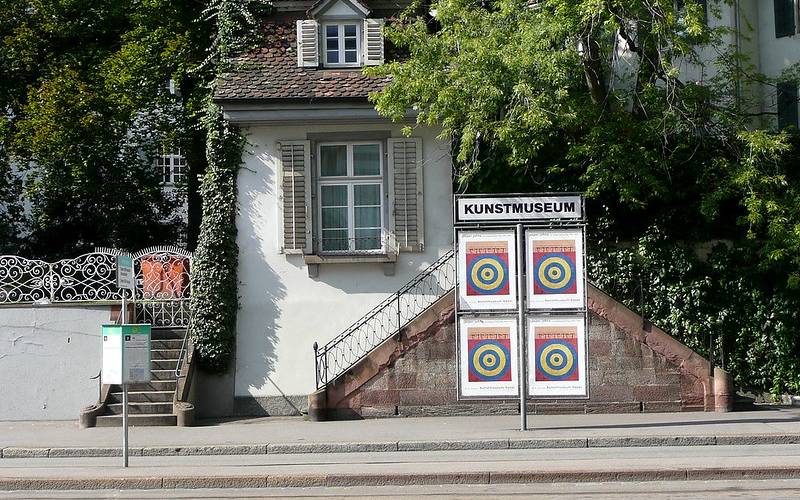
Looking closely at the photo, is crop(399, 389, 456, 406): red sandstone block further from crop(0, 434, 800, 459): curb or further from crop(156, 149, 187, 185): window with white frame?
crop(156, 149, 187, 185): window with white frame

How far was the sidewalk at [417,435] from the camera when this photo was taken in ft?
51.9

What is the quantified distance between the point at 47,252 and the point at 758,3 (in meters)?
18.4

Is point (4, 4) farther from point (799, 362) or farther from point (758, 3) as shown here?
point (799, 362)

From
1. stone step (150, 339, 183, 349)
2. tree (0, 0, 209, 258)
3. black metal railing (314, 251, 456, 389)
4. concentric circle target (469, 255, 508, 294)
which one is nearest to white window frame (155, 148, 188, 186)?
tree (0, 0, 209, 258)

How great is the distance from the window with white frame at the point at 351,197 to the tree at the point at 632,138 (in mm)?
1664

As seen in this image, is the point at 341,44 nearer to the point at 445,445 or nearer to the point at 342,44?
the point at 342,44

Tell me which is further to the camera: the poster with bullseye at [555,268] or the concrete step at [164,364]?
the concrete step at [164,364]

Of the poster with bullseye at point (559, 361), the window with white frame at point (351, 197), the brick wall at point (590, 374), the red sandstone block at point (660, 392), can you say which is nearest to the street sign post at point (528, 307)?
the poster with bullseye at point (559, 361)

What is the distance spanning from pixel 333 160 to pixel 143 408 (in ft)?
19.4

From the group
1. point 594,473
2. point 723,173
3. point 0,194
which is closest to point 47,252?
point 0,194

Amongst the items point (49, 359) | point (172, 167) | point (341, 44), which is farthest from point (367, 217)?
point (172, 167)

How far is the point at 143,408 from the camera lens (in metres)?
19.9

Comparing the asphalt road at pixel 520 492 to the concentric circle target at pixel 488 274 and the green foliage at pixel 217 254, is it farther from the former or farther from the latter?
the green foliage at pixel 217 254

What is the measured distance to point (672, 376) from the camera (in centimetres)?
1927
